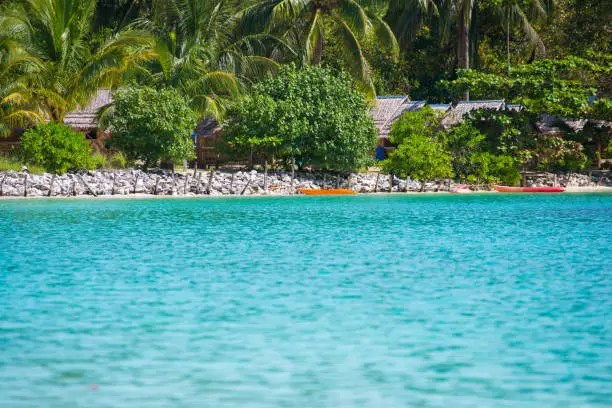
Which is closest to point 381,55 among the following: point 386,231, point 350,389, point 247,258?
point 386,231

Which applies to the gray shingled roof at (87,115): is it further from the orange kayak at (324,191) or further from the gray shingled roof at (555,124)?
the gray shingled roof at (555,124)

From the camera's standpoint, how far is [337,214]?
Answer: 22.2 meters

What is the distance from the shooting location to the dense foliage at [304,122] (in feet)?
104

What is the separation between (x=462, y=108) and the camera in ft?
124

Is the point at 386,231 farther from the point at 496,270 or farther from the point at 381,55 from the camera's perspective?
the point at 381,55

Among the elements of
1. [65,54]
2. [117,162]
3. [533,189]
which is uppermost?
[65,54]

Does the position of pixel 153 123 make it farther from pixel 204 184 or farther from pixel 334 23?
pixel 334 23

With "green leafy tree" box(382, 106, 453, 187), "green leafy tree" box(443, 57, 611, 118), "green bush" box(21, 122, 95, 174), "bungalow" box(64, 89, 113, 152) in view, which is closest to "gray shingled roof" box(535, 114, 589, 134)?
"green leafy tree" box(443, 57, 611, 118)

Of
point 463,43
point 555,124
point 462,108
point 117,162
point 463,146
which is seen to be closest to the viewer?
point 117,162

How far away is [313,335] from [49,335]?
8.11 feet

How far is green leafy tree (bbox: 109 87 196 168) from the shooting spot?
29906mm

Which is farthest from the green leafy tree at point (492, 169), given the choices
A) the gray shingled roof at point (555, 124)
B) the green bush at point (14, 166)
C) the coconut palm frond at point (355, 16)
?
the green bush at point (14, 166)

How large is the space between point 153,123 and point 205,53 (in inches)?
195

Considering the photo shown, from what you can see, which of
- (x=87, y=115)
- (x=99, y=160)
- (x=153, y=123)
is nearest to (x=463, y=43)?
(x=153, y=123)
